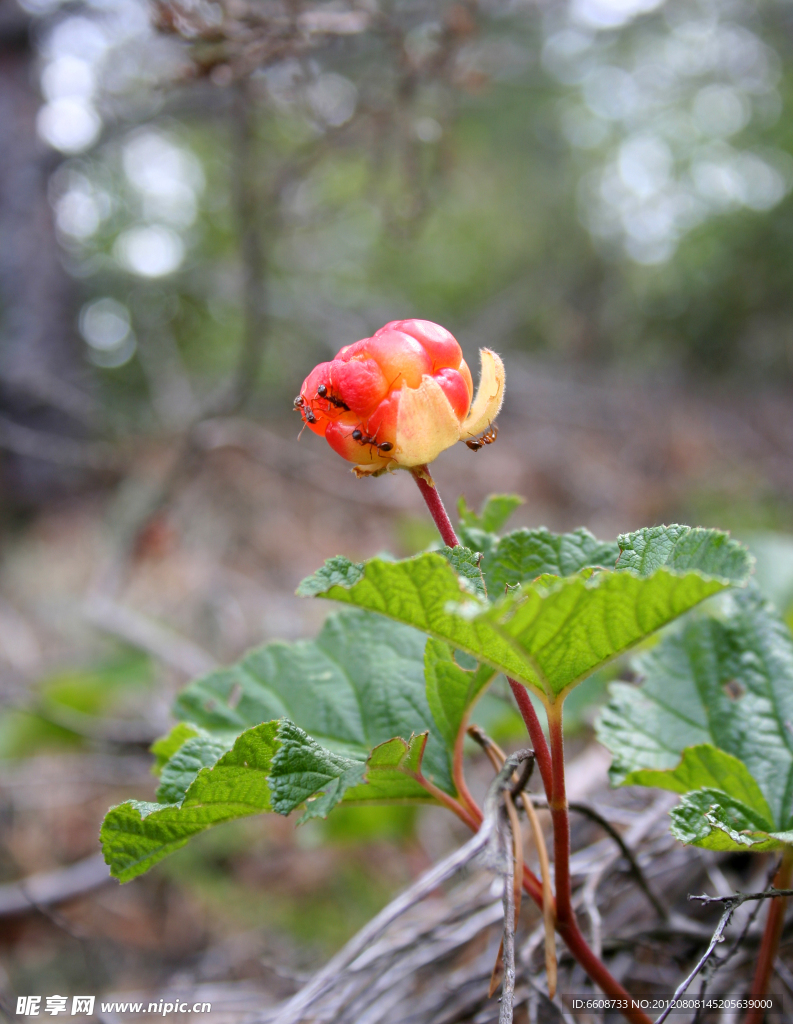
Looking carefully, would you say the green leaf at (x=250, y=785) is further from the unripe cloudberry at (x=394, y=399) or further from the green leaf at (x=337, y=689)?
the unripe cloudberry at (x=394, y=399)

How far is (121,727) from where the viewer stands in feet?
7.01

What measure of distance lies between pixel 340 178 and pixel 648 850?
5.29 metres

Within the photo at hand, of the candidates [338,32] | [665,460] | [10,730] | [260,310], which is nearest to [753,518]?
[665,460]

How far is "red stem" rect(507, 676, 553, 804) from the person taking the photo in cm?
68

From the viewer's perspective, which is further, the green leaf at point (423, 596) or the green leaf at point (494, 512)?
the green leaf at point (494, 512)

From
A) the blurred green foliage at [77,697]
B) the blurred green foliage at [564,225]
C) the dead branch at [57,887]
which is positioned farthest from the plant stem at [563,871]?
the blurred green foliage at [564,225]

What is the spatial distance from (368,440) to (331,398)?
0.06 meters

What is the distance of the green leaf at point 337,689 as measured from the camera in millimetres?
927

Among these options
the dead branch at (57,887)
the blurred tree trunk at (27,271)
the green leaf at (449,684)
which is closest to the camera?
the green leaf at (449,684)

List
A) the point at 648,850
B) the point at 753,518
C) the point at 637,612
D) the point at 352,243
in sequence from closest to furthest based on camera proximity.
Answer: the point at 637,612 → the point at 648,850 → the point at 753,518 → the point at 352,243

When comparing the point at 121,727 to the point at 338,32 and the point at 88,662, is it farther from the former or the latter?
the point at 338,32

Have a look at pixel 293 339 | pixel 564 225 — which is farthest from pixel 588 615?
pixel 564 225

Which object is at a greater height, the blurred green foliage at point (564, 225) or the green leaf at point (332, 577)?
the blurred green foliage at point (564, 225)

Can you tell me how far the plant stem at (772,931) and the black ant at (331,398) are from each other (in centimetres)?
75
